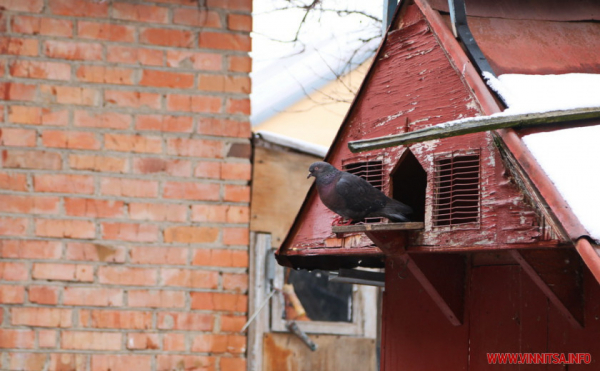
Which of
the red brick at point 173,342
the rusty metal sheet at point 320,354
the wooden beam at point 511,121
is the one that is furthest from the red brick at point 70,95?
the rusty metal sheet at point 320,354

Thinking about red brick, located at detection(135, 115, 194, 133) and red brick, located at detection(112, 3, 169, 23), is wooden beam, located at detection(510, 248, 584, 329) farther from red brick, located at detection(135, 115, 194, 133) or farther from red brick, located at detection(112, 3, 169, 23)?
red brick, located at detection(112, 3, 169, 23)

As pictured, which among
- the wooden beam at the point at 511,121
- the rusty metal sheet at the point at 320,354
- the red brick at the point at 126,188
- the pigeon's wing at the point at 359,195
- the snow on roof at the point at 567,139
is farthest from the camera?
the rusty metal sheet at the point at 320,354

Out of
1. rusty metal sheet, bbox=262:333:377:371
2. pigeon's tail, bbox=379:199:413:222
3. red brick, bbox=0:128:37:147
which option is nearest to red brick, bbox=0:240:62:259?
red brick, bbox=0:128:37:147

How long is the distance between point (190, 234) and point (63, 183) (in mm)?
588

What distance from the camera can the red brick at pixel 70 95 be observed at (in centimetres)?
363

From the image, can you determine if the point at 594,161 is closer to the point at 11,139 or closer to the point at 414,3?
the point at 414,3

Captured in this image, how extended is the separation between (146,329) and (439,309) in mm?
1304

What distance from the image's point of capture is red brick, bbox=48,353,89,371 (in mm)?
3545

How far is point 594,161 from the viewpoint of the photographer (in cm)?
217

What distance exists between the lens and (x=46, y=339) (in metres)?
3.54

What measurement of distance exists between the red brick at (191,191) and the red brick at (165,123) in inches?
9.5

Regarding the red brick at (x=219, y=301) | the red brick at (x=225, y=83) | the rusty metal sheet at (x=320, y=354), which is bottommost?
the rusty metal sheet at (x=320, y=354)

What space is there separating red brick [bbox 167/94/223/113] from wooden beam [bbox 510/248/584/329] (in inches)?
67.5

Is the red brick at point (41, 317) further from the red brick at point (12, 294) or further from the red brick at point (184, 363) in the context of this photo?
the red brick at point (184, 363)
